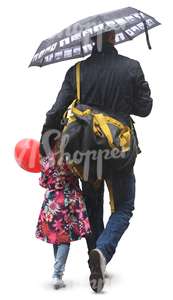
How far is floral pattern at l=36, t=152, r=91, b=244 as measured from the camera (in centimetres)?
732

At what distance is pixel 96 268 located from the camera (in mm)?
7164

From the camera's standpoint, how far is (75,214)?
738cm

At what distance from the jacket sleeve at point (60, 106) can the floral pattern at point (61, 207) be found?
196 millimetres

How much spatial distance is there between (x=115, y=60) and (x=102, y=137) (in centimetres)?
69

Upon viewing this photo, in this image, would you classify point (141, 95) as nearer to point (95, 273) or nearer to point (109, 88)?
point (109, 88)

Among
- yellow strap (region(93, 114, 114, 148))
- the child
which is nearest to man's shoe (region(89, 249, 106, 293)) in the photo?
the child

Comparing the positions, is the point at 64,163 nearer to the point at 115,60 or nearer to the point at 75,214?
the point at 75,214

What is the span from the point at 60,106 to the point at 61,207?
83 centimetres

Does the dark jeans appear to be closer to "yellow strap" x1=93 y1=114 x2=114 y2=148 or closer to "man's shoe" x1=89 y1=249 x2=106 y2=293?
"man's shoe" x1=89 y1=249 x2=106 y2=293

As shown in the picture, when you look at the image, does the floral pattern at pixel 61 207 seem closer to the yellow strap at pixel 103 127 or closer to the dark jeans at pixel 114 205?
the dark jeans at pixel 114 205

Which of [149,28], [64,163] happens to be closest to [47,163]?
[64,163]

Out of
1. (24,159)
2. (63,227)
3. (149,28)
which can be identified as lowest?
(63,227)

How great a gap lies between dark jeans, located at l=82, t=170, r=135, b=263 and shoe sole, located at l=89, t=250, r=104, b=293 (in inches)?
5.2

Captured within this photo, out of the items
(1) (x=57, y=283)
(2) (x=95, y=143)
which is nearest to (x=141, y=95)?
(2) (x=95, y=143)
